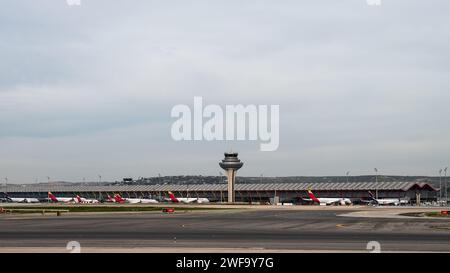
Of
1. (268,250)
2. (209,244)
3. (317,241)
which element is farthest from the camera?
(317,241)

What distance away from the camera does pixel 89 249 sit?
3175 cm

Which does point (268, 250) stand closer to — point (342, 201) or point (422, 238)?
point (422, 238)

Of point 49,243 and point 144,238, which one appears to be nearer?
point 49,243

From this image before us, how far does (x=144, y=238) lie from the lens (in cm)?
3991
